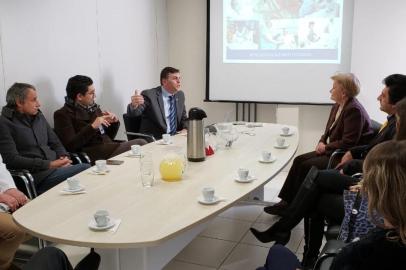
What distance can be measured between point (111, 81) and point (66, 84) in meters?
0.75

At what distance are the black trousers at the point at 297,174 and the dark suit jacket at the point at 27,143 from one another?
1890mm

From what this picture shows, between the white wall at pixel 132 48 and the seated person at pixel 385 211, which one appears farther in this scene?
the white wall at pixel 132 48

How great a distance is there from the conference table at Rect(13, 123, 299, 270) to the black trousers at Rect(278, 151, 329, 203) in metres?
0.81

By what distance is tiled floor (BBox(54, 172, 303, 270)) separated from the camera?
9.57 feet

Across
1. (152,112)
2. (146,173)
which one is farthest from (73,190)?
(152,112)

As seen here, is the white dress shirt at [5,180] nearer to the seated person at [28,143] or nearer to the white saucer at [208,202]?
the seated person at [28,143]

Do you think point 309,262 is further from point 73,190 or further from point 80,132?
point 80,132

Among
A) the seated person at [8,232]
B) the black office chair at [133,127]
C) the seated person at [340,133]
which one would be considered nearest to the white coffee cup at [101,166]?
the seated person at [8,232]

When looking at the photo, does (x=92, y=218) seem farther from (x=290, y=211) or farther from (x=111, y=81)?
(x=111, y=81)

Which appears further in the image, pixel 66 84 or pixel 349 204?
pixel 66 84

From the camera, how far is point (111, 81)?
15.8 feet

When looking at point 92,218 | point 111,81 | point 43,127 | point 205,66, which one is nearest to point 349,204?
point 92,218

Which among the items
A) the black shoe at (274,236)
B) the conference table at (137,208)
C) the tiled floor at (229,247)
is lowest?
the tiled floor at (229,247)

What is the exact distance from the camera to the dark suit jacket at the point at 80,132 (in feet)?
12.1
